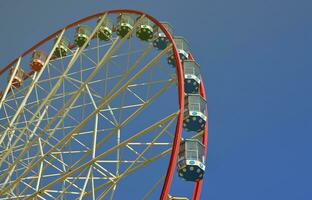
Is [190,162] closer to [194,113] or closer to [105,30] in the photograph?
[194,113]

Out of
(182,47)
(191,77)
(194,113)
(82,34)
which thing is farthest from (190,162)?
(82,34)

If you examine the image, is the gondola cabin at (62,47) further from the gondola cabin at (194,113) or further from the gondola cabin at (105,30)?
the gondola cabin at (194,113)

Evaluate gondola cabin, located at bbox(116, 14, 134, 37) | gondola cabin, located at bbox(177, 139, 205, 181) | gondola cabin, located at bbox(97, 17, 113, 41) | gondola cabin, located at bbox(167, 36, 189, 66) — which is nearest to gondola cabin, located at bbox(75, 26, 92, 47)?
gondola cabin, located at bbox(97, 17, 113, 41)

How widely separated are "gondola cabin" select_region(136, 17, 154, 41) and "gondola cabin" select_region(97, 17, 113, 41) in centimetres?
168

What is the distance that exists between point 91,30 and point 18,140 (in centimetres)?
501

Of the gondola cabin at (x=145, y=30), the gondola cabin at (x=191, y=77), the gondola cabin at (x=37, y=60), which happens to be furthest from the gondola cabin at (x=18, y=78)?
the gondola cabin at (x=191, y=77)

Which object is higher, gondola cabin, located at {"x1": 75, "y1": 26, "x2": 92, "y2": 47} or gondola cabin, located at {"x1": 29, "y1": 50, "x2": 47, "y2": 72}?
gondola cabin, located at {"x1": 75, "y1": 26, "x2": 92, "y2": 47}

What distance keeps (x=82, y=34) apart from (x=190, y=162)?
26.4ft

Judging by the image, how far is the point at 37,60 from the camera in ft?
67.4

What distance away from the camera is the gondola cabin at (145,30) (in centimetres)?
1800

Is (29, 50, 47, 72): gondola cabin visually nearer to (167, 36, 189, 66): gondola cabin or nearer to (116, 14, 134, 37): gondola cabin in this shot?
(116, 14, 134, 37): gondola cabin

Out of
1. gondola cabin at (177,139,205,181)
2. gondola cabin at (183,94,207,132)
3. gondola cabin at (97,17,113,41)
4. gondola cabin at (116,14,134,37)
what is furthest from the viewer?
gondola cabin at (97,17,113,41)

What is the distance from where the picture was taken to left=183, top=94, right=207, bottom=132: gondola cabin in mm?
14570

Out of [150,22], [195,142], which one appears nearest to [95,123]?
[195,142]
